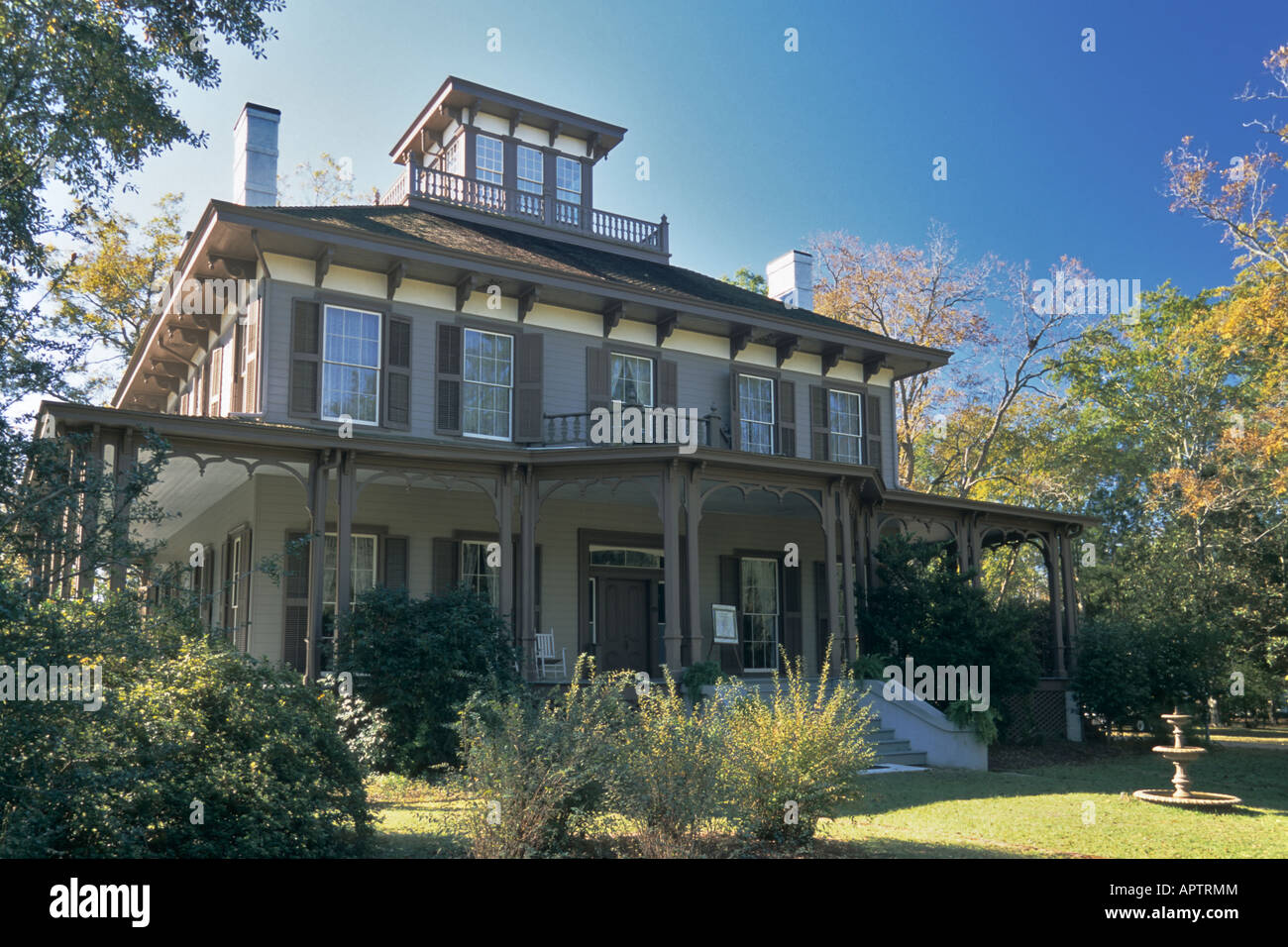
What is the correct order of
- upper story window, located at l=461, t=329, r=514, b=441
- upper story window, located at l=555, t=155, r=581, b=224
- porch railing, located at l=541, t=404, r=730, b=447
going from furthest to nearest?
upper story window, located at l=555, t=155, r=581, b=224, porch railing, located at l=541, t=404, r=730, b=447, upper story window, located at l=461, t=329, r=514, b=441

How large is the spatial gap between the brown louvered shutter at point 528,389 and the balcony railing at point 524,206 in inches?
173

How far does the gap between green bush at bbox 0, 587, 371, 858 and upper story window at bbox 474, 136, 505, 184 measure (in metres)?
15.0

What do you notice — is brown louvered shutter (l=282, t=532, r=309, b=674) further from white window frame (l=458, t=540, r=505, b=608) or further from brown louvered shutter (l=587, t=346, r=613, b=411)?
brown louvered shutter (l=587, t=346, r=613, b=411)

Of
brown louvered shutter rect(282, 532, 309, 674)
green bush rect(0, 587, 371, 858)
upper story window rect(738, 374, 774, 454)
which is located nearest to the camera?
green bush rect(0, 587, 371, 858)

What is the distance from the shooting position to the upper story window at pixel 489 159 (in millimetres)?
20828

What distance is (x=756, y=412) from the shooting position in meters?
19.1

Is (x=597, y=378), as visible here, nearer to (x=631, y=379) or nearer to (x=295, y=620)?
(x=631, y=379)

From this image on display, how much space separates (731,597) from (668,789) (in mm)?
11611

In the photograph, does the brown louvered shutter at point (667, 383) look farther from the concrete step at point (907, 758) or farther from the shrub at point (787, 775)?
the shrub at point (787, 775)

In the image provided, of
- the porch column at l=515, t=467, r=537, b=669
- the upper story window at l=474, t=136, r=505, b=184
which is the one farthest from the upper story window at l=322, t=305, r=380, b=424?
the upper story window at l=474, t=136, r=505, b=184

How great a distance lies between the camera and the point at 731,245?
35.0 metres

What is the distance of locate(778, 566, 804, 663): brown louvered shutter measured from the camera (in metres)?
19.7
